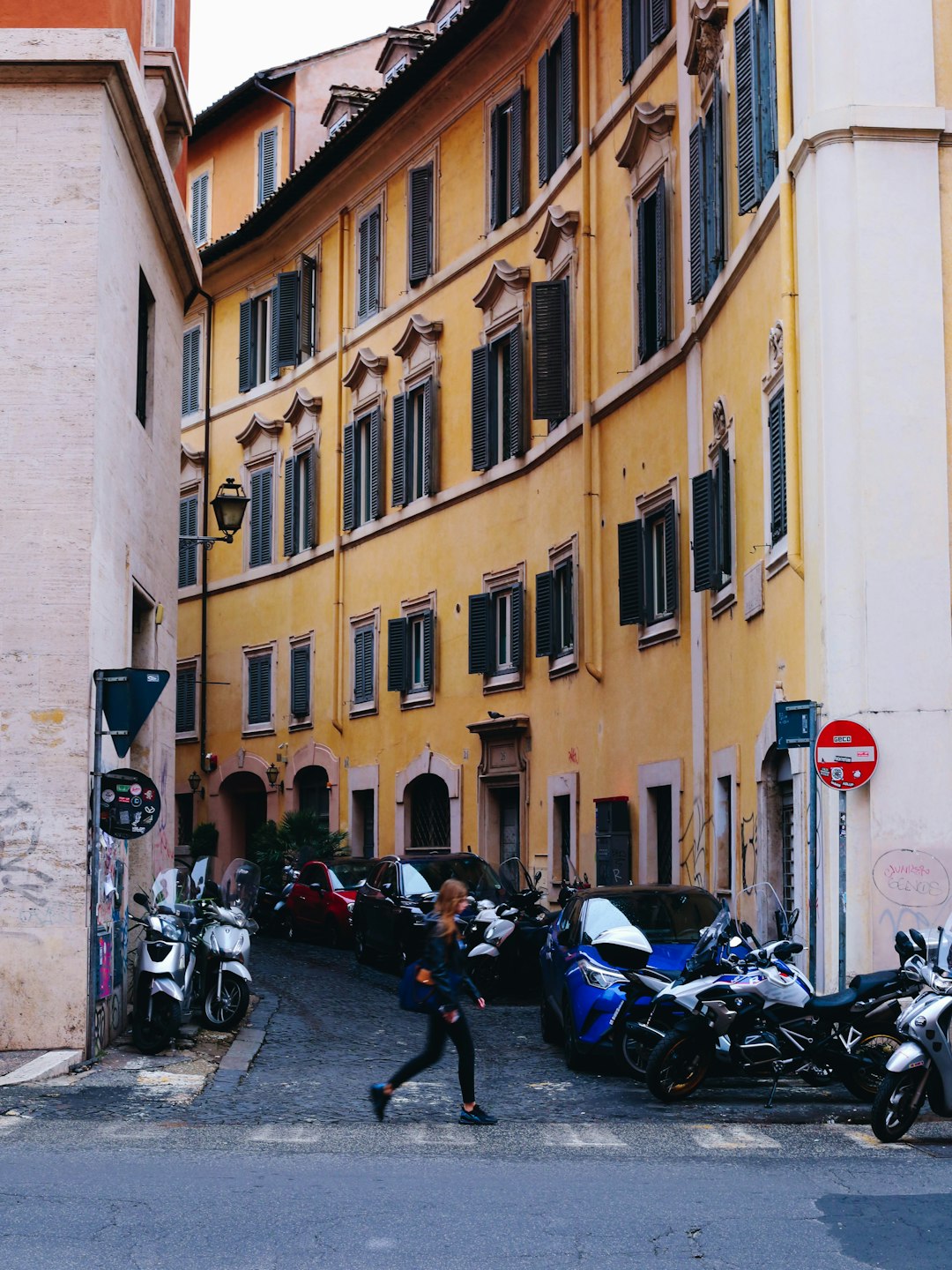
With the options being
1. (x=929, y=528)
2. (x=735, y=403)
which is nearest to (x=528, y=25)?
(x=735, y=403)

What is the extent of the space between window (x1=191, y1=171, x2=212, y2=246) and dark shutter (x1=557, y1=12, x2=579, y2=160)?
16595mm

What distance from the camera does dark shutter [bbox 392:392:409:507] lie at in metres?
30.1

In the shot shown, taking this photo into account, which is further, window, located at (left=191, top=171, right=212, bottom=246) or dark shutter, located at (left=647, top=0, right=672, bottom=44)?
window, located at (left=191, top=171, right=212, bottom=246)

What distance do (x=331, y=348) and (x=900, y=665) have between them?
20.3 meters

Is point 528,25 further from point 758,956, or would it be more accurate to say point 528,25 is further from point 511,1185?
point 511,1185

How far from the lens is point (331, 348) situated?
33.3 m

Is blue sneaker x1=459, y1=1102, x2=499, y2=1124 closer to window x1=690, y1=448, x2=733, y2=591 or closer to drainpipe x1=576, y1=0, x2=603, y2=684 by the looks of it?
window x1=690, y1=448, x2=733, y2=591

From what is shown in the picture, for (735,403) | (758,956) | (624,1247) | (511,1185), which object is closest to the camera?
(624,1247)

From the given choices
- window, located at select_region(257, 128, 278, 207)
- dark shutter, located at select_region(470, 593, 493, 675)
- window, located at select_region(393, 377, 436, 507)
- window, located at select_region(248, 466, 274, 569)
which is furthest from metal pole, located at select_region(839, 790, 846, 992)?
window, located at select_region(257, 128, 278, 207)

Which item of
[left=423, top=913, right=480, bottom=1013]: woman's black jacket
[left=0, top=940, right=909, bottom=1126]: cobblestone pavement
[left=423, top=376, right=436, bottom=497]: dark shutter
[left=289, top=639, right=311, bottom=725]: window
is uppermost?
[left=423, top=376, right=436, bottom=497]: dark shutter

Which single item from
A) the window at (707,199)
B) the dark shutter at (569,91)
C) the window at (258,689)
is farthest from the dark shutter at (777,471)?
the window at (258,689)

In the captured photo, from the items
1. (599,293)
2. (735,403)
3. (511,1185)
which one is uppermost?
(599,293)

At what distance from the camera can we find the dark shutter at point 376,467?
31.0 m

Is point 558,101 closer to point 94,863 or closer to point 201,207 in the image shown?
point 94,863
